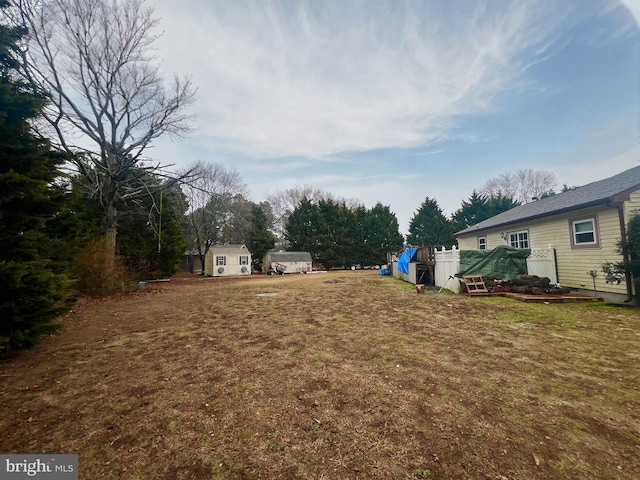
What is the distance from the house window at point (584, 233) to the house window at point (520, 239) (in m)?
2.71

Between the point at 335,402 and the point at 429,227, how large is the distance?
3390cm

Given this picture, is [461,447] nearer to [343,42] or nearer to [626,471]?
[626,471]

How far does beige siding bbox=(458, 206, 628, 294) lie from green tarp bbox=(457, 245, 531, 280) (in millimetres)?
1132

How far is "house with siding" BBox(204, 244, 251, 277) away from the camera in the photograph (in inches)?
1033

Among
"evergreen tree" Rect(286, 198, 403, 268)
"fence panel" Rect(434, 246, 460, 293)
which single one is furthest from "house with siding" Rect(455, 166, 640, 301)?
"evergreen tree" Rect(286, 198, 403, 268)

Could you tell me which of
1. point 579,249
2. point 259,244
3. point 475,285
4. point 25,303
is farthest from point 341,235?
point 25,303

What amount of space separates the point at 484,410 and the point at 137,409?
11.2 ft

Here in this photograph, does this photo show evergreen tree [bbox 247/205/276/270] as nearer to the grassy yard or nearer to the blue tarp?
the blue tarp

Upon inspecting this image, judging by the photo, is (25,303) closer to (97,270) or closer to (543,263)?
(97,270)

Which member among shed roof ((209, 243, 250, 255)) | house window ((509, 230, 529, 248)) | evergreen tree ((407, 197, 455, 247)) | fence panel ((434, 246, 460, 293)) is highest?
evergreen tree ((407, 197, 455, 247))

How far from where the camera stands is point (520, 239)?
12.3 m

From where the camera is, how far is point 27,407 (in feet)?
8.35

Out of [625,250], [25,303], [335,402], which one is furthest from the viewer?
[625,250]

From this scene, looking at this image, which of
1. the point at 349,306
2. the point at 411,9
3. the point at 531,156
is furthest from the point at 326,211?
the point at 349,306
